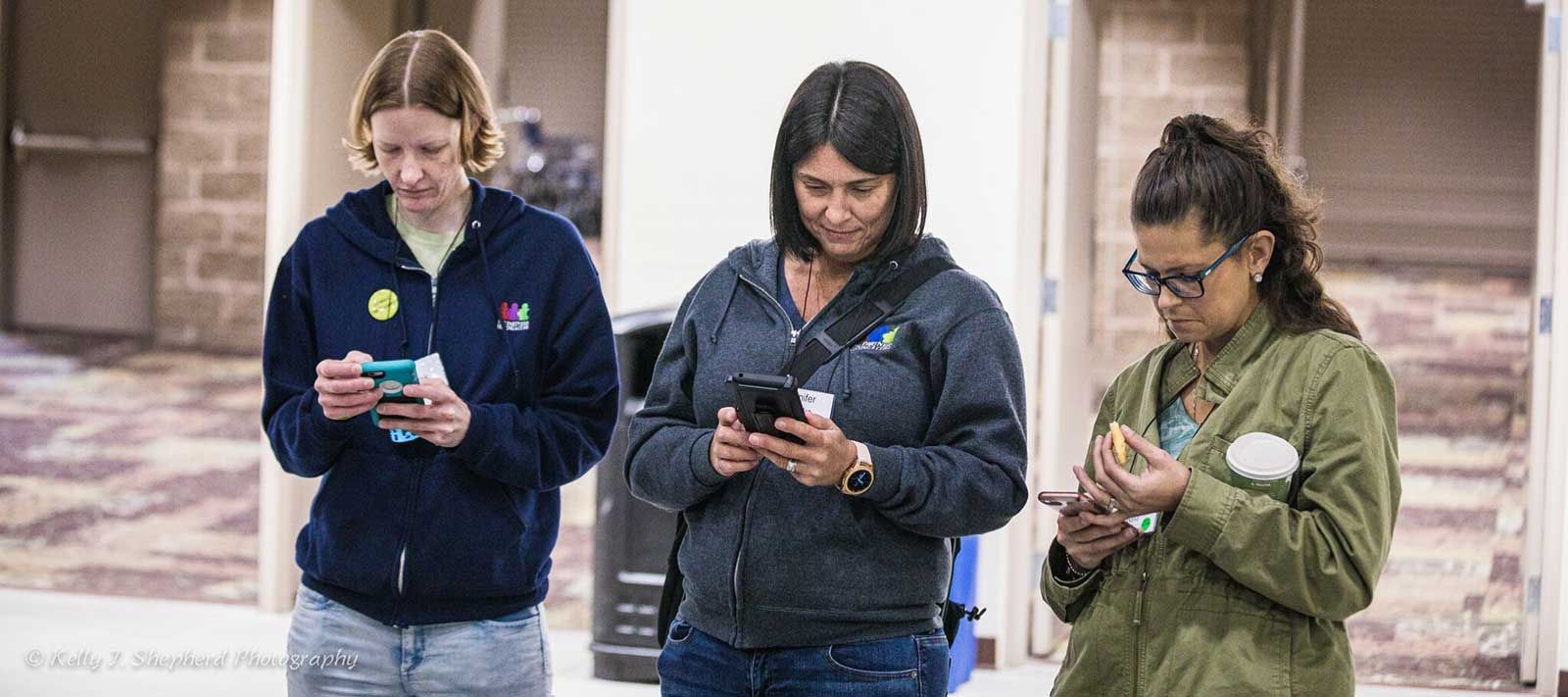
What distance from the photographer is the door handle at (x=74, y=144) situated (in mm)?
10688

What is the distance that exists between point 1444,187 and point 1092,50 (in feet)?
35.5

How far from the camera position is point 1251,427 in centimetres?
175

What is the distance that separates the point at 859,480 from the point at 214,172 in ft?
31.8

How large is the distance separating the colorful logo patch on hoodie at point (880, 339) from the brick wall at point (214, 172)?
925cm

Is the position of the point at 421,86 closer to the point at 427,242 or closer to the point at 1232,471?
the point at 427,242

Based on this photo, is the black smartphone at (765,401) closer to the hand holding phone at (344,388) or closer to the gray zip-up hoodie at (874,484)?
the gray zip-up hoodie at (874,484)

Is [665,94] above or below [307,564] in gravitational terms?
above

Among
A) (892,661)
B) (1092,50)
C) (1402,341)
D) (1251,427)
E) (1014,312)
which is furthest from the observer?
(1402,341)

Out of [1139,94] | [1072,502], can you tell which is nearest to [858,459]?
[1072,502]

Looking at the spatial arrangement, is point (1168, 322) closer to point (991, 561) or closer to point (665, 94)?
point (991, 561)

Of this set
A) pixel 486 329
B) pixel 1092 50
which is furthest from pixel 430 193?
pixel 1092 50

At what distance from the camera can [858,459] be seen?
5.86 ft

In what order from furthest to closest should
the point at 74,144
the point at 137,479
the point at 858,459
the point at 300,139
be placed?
the point at 74,144 → the point at 137,479 → the point at 300,139 → the point at 858,459

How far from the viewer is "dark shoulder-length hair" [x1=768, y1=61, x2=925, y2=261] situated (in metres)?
1.87
